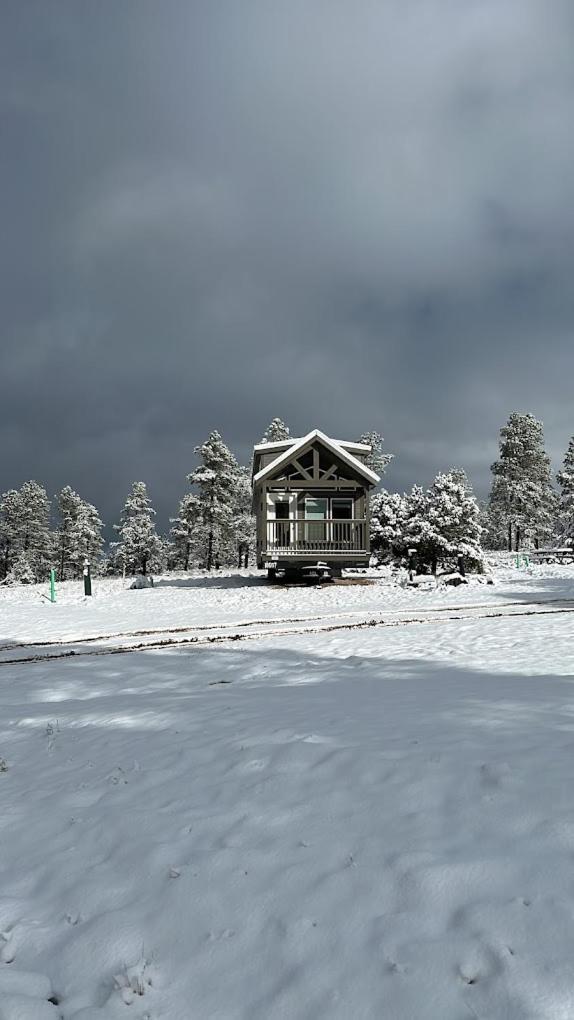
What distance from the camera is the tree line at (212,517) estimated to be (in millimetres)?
50062

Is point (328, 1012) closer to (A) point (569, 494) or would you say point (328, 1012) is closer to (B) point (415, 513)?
(B) point (415, 513)

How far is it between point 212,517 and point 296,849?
46368 mm

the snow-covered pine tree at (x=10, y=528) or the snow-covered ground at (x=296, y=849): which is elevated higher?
the snow-covered pine tree at (x=10, y=528)

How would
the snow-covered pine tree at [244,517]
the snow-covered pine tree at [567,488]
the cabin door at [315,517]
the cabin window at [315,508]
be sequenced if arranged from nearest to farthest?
the cabin door at [315,517], the cabin window at [315,508], the snow-covered pine tree at [567,488], the snow-covered pine tree at [244,517]

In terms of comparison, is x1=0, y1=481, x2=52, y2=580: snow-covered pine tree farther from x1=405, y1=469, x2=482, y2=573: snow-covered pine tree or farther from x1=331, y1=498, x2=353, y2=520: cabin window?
x1=405, y1=469, x2=482, y2=573: snow-covered pine tree

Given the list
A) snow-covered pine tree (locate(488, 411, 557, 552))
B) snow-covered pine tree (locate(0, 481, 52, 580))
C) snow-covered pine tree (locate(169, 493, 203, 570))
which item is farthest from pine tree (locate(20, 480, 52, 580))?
snow-covered pine tree (locate(488, 411, 557, 552))

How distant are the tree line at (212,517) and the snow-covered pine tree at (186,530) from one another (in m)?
0.12

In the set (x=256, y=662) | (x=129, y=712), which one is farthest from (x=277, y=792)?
(x=256, y=662)

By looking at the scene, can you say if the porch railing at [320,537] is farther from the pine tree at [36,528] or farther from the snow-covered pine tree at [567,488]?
the pine tree at [36,528]

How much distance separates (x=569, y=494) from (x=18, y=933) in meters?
52.5

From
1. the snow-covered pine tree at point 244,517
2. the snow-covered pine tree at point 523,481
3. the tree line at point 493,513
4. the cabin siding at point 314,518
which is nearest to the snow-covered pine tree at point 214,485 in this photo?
the snow-covered pine tree at point 244,517

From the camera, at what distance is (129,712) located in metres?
7.86

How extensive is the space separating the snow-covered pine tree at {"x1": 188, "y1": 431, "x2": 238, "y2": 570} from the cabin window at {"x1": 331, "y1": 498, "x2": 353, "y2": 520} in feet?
60.3

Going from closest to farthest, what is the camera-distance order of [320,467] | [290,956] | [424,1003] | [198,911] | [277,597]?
[424,1003]
[290,956]
[198,911]
[277,597]
[320,467]
